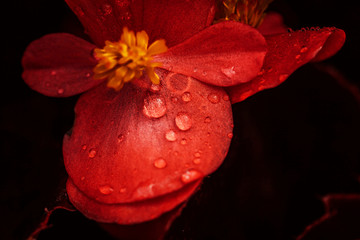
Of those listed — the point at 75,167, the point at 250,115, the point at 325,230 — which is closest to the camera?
the point at 75,167

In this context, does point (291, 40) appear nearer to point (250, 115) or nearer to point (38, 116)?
point (250, 115)

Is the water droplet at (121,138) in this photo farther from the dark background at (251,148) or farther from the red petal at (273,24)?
the red petal at (273,24)

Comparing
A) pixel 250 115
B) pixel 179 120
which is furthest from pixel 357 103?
pixel 179 120

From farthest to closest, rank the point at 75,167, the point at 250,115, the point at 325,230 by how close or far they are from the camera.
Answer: the point at 250,115 → the point at 325,230 → the point at 75,167

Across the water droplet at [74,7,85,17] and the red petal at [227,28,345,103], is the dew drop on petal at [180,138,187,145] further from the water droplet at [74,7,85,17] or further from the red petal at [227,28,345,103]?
the water droplet at [74,7,85,17]

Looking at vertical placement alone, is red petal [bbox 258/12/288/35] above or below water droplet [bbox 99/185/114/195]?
below

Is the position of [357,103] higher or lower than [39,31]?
lower

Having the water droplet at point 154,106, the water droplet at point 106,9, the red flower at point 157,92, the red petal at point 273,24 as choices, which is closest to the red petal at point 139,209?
the red flower at point 157,92

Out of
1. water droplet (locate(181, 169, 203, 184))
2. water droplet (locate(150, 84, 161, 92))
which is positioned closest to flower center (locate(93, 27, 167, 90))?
water droplet (locate(150, 84, 161, 92))

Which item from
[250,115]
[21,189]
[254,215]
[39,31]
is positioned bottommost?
[254,215]
